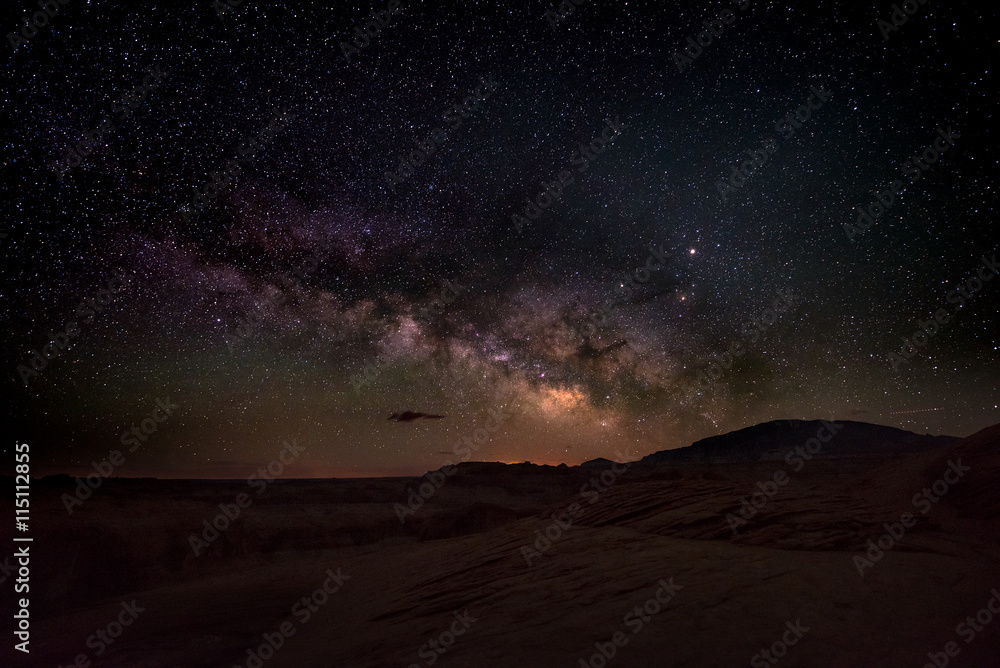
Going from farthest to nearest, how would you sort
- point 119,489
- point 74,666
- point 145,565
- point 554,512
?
point 119,489, point 145,565, point 554,512, point 74,666

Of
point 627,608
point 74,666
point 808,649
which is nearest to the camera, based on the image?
point 808,649

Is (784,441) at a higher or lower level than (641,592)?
lower

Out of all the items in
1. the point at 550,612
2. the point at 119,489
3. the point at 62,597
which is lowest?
the point at 62,597

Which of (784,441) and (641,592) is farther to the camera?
(784,441)

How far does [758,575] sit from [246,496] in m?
38.1

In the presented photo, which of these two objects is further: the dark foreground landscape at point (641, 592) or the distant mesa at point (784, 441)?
the distant mesa at point (784, 441)

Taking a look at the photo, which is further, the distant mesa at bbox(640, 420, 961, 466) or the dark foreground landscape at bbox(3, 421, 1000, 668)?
the distant mesa at bbox(640, 420, 961, 466)

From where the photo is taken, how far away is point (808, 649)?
136 inches

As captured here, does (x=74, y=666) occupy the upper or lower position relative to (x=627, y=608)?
lower

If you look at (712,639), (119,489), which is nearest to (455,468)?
(119,489)

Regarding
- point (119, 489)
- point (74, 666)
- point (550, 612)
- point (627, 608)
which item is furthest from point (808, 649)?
point (119, 489)

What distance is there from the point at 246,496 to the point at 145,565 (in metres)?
19.4

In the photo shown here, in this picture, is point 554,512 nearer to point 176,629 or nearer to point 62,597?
point 176,629

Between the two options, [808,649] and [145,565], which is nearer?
[808,649]
